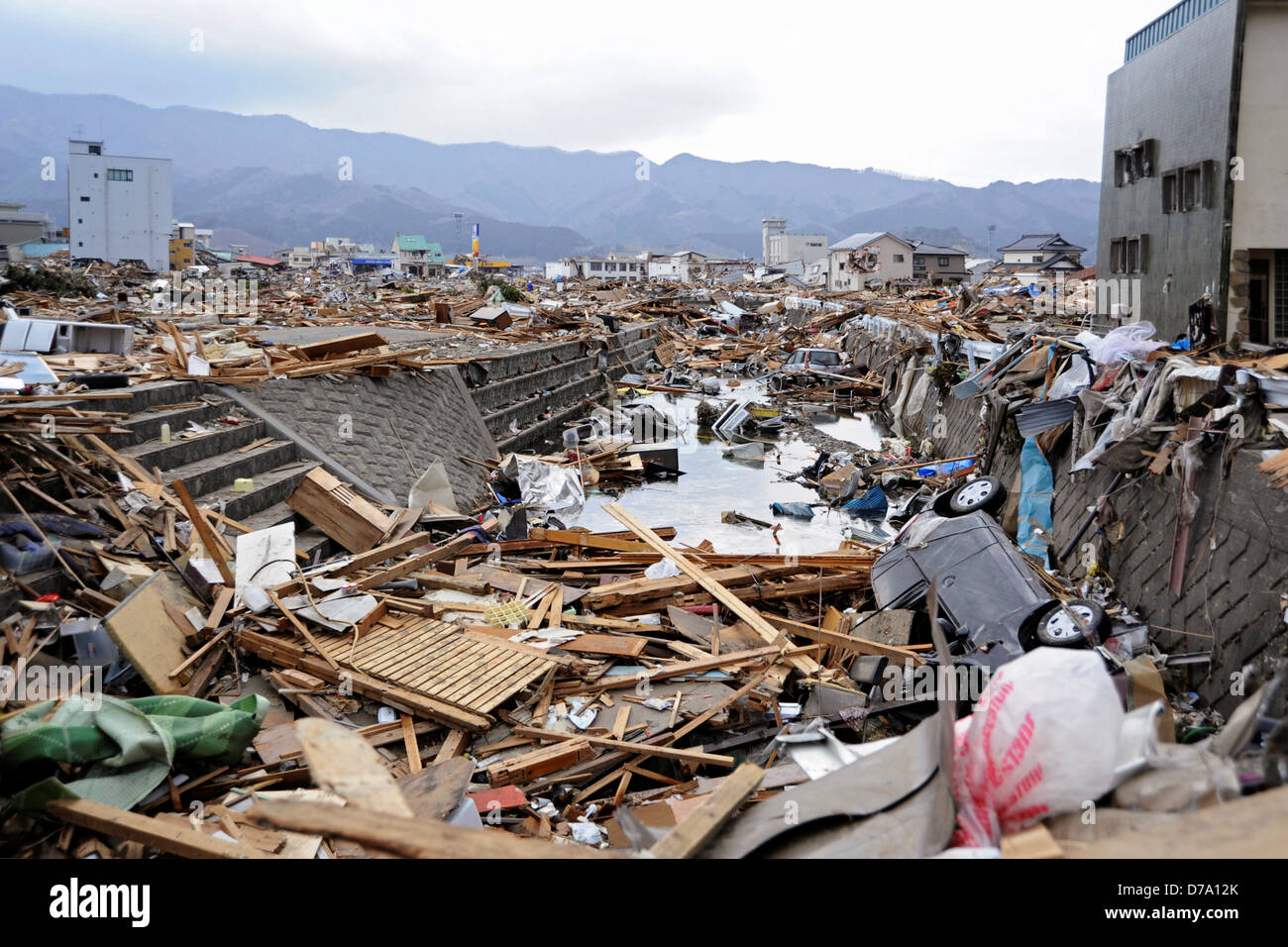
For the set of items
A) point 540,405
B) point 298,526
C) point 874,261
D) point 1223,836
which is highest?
point 874,261

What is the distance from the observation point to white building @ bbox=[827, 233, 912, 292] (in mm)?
61531

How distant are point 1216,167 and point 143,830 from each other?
54.7 ft

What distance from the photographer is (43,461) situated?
723cm

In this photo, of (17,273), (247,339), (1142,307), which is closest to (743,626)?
(247,339)

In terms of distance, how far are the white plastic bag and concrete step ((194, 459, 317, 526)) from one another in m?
7.86

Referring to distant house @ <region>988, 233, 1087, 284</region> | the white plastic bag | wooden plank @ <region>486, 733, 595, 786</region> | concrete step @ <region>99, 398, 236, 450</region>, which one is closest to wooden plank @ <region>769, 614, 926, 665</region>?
wooden plank @ <region>486, 733, 595, 786</region>

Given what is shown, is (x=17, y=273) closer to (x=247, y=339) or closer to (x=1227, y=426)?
(x=247, y=339)

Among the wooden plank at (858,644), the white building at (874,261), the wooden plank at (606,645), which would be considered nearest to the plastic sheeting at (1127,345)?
the wooden plank at (858,644)

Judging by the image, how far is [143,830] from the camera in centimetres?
393

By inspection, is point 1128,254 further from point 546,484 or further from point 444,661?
point 444,661

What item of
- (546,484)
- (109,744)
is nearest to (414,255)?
(546,484)

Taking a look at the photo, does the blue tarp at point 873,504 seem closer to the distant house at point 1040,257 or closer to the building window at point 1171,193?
the building window at point 1171,193
